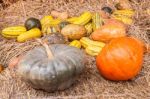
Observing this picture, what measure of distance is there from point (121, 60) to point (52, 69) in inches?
31.4

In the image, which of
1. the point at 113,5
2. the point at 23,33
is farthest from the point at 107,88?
the point at 113,5

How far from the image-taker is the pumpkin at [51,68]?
171 inches

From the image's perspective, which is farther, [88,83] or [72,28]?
[72,28]

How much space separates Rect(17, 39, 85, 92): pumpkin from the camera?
4352 mm

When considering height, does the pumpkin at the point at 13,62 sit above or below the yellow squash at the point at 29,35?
below

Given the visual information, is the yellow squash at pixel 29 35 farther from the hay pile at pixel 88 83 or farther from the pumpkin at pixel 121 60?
the pumpkin at pixel 121 60

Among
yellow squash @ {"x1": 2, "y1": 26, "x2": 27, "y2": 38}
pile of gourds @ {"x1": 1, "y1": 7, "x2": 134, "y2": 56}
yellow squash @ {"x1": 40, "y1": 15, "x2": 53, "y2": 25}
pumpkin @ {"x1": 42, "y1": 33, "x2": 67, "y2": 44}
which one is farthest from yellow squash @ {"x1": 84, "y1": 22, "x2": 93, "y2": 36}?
yellow squash @ {"x1": 2, "y1": 26, "x2": 27, "y2": 38}

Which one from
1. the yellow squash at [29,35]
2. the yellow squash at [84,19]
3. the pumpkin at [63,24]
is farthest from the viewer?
the yellow squash at [84,19]

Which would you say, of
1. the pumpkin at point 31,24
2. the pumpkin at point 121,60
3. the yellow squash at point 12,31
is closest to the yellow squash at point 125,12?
the pumpkin at point 31,24

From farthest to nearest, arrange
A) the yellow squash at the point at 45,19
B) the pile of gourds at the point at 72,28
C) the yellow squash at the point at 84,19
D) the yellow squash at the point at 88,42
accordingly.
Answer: the yellow squash at the point at 45,19 → the yellow squash at the point at 84,19 → the pile of gourds at the point at 72,28 → the yellow squash at the point at 88,42

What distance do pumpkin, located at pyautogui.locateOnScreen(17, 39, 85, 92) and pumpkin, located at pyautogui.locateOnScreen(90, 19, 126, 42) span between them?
2.93 ft

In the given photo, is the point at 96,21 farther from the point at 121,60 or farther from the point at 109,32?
the point at 121,60

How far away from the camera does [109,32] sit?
17.7ft

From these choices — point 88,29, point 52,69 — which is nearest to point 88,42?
point 88,29
